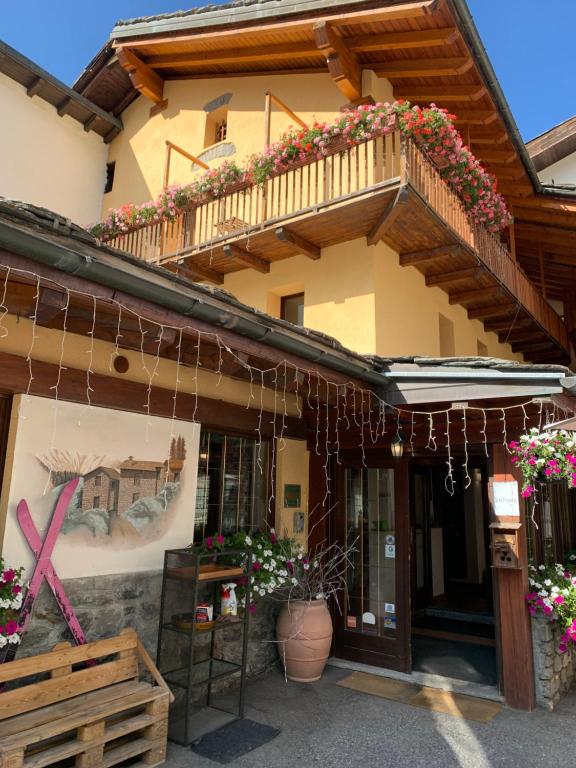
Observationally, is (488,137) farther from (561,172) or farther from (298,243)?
(561,172)

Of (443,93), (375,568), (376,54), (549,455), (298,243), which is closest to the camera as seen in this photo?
(549,455)

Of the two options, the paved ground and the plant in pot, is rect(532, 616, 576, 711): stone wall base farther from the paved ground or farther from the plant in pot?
the plant in pot

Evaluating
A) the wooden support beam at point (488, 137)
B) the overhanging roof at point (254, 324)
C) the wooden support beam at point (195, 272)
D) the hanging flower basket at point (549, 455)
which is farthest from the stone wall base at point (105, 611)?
the wooden support beam at point (488, 137)

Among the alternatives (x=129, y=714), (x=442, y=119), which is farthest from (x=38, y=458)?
(x=442, y=119)

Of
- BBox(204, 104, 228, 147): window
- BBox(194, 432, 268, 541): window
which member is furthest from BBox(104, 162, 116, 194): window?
BBox(194, 432, 268, 541): window

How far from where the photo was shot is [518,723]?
4.91 m

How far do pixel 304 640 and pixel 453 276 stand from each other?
5.55 meters

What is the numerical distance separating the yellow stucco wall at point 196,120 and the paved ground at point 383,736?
773cm

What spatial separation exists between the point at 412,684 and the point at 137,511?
11.6 ft

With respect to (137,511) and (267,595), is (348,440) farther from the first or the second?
(137,511)

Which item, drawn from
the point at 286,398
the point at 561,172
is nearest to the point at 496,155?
the point at 561,172

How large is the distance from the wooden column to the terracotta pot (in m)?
1.77

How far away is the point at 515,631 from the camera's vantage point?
5383 millimetres

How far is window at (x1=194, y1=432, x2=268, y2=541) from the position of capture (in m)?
5.60
